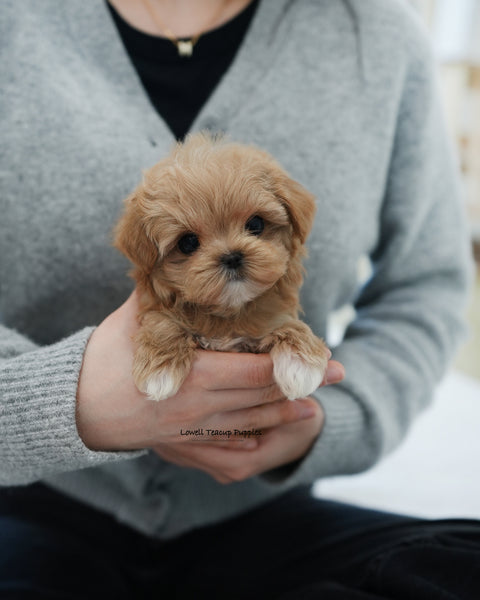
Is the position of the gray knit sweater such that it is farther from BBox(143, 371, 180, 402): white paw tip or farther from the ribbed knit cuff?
BBox(143, 371, 180, 402): white paw tip

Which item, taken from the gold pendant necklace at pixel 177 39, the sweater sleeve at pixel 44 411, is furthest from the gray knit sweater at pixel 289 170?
the gold pendant necklace at pixel 177 39

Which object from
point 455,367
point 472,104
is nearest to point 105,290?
point 455,367

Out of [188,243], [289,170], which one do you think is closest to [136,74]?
[289,170]

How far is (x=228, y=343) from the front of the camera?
963mm

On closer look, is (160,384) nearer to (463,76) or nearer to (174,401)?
(174,401)

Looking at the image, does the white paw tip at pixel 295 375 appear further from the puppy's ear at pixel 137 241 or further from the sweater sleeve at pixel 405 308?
the sweater sleeve at pixel 405 308

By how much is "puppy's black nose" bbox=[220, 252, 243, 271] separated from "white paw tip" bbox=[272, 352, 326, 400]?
6.9 inches

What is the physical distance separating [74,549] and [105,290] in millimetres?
628

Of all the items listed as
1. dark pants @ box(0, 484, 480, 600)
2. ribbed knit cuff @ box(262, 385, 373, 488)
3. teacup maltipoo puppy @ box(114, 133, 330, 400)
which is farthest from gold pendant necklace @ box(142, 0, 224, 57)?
dark pants @ box(0, 484, 480, 600)

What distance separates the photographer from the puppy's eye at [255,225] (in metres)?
0.91

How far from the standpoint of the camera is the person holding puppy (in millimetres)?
1022

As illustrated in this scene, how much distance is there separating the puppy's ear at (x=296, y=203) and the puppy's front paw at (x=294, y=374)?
21 cm

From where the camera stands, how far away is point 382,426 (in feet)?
4.41

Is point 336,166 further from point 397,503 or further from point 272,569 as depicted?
point 397,503
